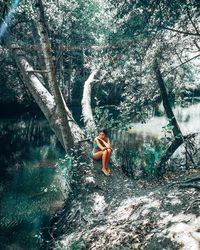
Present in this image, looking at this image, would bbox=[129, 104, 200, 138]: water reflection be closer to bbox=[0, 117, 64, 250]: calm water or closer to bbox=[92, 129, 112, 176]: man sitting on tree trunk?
bbox=[0, 117, 64, 250]: calm water

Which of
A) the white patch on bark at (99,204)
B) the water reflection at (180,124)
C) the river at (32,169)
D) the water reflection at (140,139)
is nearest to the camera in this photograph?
the white patch on bark at (99,204)

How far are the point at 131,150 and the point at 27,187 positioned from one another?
6.50 meters

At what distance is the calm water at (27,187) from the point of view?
8.48 m

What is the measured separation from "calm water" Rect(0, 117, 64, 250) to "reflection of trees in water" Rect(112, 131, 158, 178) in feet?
9.22

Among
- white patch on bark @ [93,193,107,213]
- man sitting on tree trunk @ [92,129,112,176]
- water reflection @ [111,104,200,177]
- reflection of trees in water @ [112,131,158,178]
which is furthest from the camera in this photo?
water reflection @ [111,104,200,177]

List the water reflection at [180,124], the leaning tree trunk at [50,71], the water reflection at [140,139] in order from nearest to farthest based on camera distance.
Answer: the leaning tree trunk at [50,71] → the water reflection at [140,139] → the water reflection at [180,124]

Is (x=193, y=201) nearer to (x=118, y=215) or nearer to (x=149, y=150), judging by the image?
(x=118, y=215)

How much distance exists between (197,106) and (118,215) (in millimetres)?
29086

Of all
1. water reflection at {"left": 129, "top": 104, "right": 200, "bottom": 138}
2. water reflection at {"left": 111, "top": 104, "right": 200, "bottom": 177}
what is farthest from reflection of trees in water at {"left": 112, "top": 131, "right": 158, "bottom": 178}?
water reflection at {"left": 129, "top": 104, "right": 200, "bottom": 138}

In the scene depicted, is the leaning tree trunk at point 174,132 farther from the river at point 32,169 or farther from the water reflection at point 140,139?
the river at point 32,169

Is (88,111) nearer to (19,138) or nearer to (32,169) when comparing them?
(32,169)

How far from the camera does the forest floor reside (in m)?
5.18

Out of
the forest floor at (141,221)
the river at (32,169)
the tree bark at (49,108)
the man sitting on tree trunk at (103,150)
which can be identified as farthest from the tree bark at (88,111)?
the forest floor at (141,221)

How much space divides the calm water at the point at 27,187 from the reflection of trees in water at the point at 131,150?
2.81 meters
